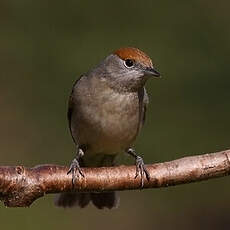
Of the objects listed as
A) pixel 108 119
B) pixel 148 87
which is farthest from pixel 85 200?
pixel 148 87

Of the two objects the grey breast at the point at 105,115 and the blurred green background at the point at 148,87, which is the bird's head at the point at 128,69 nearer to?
the grey breast at the point at 105,115

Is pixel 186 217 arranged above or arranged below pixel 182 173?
above

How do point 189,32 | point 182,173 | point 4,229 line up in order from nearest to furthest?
point 182,173 → point 4,229 → point 189,32

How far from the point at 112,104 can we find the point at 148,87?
3.17 m

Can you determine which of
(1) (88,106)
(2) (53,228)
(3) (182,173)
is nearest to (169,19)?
(2) (53,228)

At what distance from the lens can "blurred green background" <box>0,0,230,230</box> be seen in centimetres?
696

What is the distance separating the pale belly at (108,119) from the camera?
498 centimetres

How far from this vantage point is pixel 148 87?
8141 mm

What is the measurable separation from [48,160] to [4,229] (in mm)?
1039

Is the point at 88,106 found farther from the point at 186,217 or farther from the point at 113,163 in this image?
the point at 186,217

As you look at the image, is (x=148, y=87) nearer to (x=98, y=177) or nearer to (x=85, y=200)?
(x=85, y=200)

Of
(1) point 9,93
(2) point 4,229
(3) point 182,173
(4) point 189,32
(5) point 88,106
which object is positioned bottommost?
(3) point 182,173

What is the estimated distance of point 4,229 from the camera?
6242mm

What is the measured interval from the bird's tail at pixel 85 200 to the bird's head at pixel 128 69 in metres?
0.88
